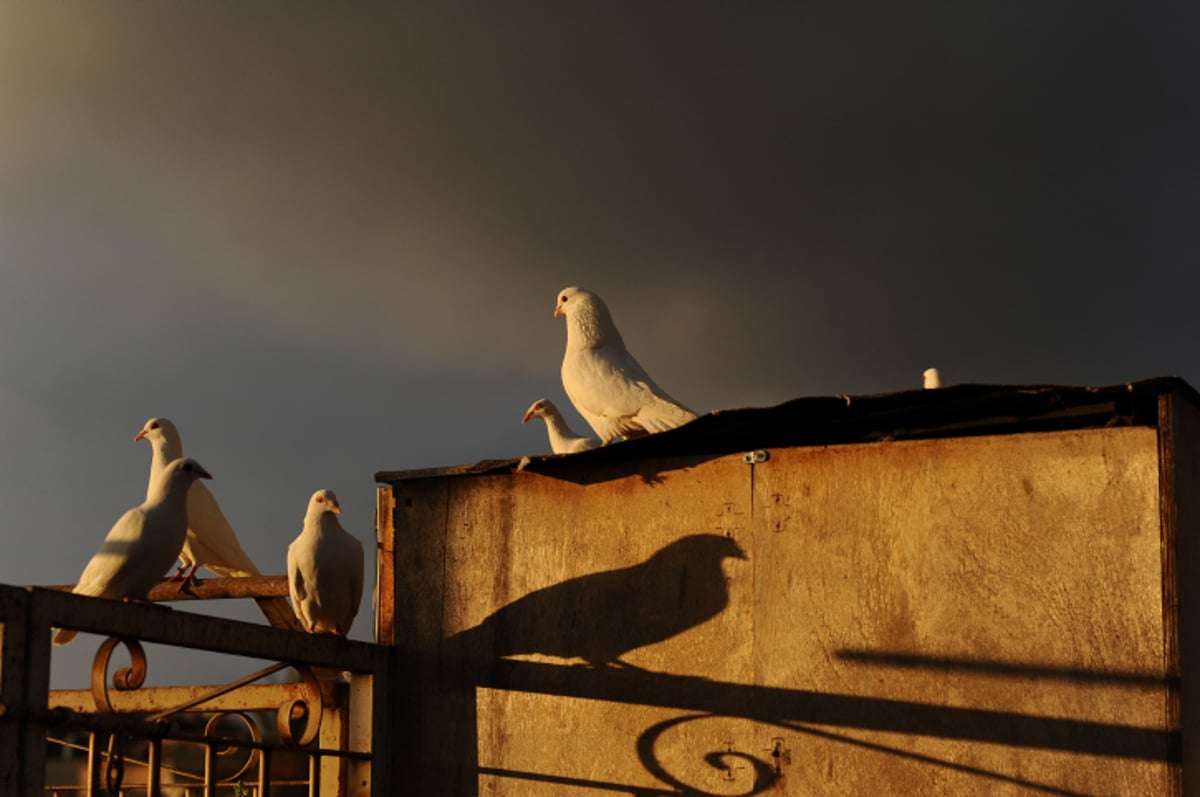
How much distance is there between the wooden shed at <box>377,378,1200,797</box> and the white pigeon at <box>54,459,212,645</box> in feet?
4.45

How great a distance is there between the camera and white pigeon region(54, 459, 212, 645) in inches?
260

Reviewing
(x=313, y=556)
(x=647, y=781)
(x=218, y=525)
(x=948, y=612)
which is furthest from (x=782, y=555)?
(x=218, y=525)

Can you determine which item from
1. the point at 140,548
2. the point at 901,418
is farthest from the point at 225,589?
the point at 901,418

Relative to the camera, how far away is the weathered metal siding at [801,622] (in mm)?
6246

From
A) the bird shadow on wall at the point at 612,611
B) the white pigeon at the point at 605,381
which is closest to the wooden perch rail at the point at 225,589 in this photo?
the bird shadow on wall at the point at 612,611

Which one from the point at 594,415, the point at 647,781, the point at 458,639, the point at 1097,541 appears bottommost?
the point at 647,781

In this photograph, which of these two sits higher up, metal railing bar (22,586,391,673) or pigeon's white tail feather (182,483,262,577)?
pigeon's white tail feather (182,483,262,577)

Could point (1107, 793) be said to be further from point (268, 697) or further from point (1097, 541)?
point (268, 697)

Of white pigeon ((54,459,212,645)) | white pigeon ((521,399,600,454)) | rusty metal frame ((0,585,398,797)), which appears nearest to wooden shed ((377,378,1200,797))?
rusty metal frame ((0,585,398,797))

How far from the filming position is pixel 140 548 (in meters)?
6.66

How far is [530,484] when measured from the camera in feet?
25.0

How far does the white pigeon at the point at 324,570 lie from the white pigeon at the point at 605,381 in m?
1.77

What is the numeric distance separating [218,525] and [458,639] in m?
3.65

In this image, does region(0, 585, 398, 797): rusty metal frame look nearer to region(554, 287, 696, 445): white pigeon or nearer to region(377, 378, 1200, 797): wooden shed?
region(377, 378, 1200, 797): wooden shed
